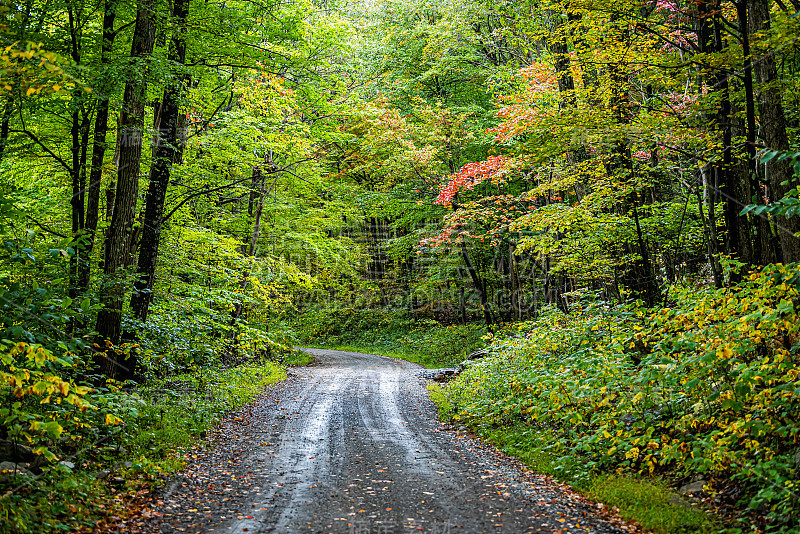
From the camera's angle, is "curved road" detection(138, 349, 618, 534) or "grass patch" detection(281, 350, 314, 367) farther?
"grass patch" detection(281, 350, 314, 367)

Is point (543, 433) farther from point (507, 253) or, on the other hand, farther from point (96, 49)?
point (507, 253)

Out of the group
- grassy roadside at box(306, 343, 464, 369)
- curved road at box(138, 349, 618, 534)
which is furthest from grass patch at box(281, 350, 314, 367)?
curved road at box(138, 349, 618, 534)

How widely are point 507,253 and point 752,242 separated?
1357 centimetres

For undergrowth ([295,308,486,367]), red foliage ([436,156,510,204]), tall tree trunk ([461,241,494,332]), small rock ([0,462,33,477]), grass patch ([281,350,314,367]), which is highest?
red foliage ([436,156,510,204])

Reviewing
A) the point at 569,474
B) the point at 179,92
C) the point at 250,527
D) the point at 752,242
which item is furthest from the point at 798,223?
the point at 179,92

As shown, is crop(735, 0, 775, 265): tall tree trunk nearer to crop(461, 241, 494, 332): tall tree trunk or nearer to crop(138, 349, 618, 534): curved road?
crop(138, 349, 618, 534): curved road

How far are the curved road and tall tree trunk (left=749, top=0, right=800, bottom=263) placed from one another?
4219mm

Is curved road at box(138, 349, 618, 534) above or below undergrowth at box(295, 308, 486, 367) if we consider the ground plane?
below

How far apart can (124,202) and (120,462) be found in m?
4.87

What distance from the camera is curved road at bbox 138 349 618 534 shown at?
518cm

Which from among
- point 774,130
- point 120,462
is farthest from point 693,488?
point 120,462

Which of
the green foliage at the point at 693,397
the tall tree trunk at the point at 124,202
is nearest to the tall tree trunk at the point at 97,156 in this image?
the tall tree trunk at the point at 124,202

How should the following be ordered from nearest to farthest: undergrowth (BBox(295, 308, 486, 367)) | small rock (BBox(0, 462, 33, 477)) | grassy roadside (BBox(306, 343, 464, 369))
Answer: small rock (BBox(0, 462, 33, 477)) < grassy roadside (BBox(306, 343, 464, 369)) < undergrowth (BBox(295, 308, 486, 367))

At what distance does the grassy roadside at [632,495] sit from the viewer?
16.0 ft
